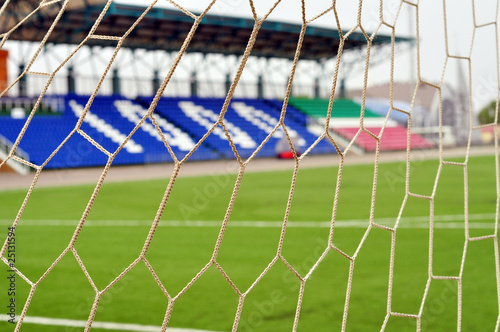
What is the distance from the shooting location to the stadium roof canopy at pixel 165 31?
16.3 meters

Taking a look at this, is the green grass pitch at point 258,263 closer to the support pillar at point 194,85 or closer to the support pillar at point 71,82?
the support pillar at point 71,82

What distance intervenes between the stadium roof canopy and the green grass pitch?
10496mm

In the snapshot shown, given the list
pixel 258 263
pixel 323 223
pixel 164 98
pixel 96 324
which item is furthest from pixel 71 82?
pixel 96 324

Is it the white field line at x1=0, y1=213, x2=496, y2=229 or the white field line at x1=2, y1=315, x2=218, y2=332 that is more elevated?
the white field line at x1=0, y1=213, x2=496, y2=229

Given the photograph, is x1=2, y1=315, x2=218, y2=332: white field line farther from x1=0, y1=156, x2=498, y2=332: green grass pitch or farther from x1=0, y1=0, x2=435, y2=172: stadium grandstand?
x1=0, y1=0, x2=435, y2=172: stadium grandstand

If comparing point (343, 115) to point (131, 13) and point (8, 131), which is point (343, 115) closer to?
point (131, 13)

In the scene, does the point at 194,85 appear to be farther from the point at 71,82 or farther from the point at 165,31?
the point at 71,82

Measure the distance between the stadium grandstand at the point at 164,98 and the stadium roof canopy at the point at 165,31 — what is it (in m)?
0.04

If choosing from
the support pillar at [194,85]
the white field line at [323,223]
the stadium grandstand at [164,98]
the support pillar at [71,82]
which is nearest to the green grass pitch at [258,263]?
the white field line at [323,223]

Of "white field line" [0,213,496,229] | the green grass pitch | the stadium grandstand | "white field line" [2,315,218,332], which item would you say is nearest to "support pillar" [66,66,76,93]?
the stadium grandstand

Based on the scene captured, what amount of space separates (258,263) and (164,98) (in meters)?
18.4

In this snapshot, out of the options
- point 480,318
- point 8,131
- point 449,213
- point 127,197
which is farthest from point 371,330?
point 8,131

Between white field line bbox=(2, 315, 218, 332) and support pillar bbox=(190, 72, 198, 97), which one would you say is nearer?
white field line bbox=(2, 315, 218, 332)

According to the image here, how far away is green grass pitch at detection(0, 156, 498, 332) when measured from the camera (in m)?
2.44
